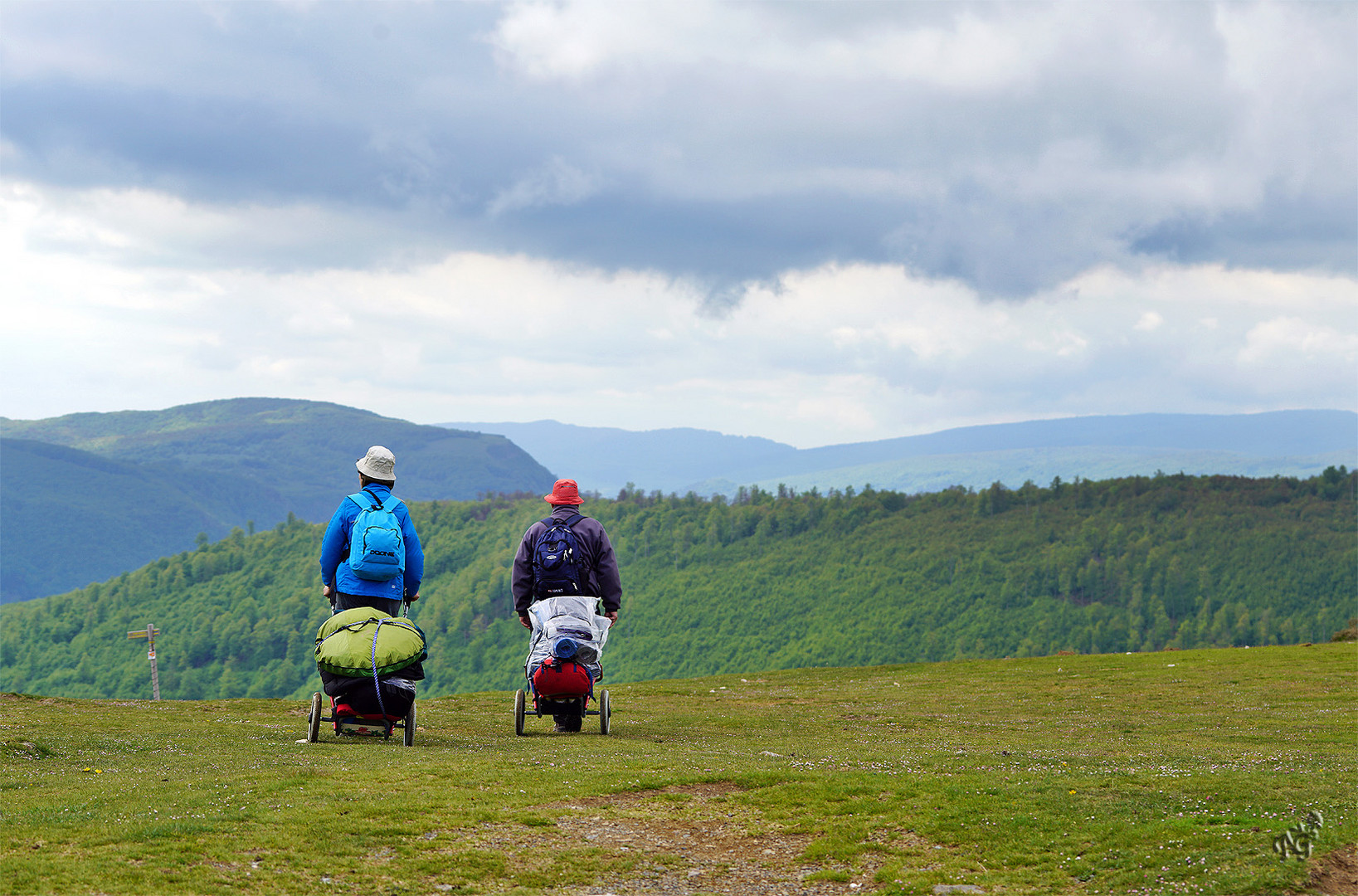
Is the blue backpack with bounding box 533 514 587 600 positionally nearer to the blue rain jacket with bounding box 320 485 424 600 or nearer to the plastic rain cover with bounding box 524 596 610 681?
the plastic rain cover with bounding box 524 596 610 681

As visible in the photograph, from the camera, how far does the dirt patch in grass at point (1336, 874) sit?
380 inches

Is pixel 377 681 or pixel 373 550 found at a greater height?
pixel 373 550

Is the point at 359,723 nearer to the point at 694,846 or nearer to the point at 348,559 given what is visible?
the point at 348,559

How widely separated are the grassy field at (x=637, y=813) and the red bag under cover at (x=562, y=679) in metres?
0.88

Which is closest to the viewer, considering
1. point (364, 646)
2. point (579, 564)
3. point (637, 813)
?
point (637, 813)

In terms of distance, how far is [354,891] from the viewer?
9391mm

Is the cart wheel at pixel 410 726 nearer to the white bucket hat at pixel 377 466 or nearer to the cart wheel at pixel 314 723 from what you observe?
the cart wheel at pixel 314 723

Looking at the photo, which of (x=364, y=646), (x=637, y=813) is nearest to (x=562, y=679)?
(x=364, y=646)

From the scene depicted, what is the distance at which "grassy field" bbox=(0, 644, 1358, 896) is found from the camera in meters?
9.89

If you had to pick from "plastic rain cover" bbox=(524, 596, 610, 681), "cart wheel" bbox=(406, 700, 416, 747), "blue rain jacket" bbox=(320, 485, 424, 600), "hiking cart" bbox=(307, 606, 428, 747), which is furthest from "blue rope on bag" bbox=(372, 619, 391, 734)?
"plastic rain cover" bbox=(524, 596, 610, 681)

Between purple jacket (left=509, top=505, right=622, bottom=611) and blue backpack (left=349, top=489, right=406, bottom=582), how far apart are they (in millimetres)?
2610

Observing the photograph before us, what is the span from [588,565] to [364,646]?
13.8ft

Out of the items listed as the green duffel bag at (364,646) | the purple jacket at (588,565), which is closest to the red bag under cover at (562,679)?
the purple jacket at (588,565)

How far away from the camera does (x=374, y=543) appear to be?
16.7 meters
